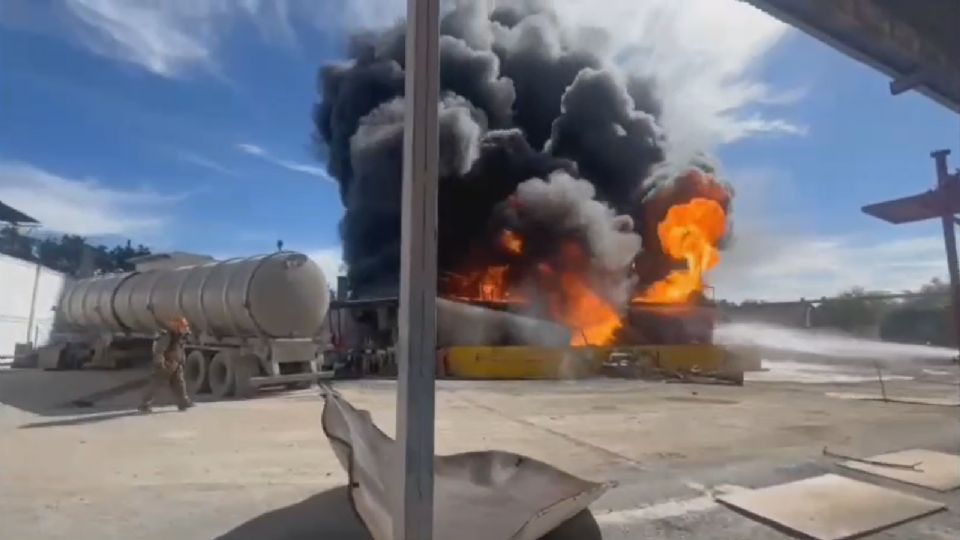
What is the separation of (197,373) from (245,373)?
1.31 meters

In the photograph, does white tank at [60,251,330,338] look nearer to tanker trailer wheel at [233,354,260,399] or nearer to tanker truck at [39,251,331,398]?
tanker truck at [39,251,331,398]

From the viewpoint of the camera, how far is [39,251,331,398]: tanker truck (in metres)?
10.1

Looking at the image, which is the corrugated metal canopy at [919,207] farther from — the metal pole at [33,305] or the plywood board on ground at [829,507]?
the metal pole at [33,305]

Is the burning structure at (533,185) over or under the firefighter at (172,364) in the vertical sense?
over

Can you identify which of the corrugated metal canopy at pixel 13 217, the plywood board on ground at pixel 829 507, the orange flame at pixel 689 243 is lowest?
the plywood board on ground at pixel 829 507

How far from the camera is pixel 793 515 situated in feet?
11.6

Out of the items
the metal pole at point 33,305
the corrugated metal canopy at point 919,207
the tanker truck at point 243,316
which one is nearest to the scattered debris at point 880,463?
the corrugated metal canopy at point 919,207

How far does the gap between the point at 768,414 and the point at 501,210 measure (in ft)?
56.7

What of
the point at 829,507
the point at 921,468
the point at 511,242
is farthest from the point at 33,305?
the point at 921,468

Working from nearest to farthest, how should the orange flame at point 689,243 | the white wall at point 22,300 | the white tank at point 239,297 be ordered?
the white tank at point 239,297, the white wall at point 22,300, the orange flame at point 689,243

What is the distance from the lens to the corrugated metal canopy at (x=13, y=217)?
7196mm

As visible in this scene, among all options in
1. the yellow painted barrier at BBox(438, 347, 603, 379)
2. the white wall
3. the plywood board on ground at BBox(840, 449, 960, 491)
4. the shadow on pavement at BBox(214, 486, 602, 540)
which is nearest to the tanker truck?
the white wall

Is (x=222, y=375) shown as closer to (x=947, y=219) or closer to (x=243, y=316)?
(x=243, y=316)

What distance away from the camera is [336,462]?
4891 millimetres
